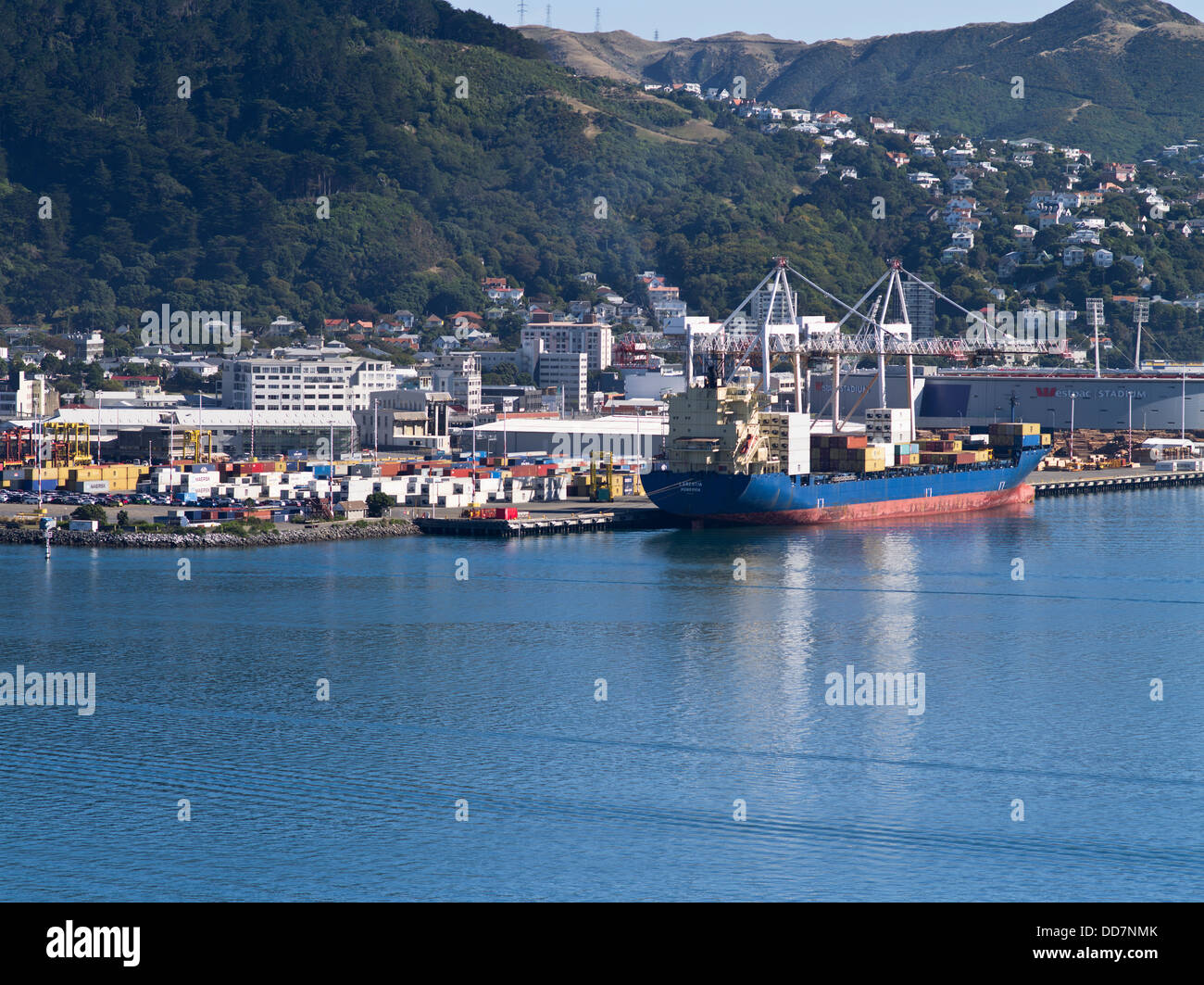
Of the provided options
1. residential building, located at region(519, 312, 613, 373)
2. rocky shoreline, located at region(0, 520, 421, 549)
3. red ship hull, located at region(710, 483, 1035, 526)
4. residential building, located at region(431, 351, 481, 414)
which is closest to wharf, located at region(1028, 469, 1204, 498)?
red ship hull, located at region(710, 483, 1035, 526)

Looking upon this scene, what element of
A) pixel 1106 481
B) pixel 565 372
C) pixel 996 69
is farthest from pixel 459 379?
pixel 996 69

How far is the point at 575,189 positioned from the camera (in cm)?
6956

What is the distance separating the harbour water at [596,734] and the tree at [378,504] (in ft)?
11.7

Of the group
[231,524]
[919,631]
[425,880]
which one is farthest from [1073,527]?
[425,880]

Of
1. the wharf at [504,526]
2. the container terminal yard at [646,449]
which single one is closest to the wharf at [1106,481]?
the container terminal yard at [646,449]

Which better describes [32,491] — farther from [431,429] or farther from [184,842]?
[184,842]

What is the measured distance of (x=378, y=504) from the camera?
2277 centimetres

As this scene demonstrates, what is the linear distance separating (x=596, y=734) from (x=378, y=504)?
12255mm

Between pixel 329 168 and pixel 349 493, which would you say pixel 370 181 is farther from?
pixel 349 493

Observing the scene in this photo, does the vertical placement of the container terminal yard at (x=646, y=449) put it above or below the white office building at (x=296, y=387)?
below

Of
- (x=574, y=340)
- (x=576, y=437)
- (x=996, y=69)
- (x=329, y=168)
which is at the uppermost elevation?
(x=996, y=69)

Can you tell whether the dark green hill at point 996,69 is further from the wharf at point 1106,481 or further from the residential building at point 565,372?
the wharf at point 1106,481

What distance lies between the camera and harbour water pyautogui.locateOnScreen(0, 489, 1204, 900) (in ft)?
27.1

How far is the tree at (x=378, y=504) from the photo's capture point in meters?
22.8
